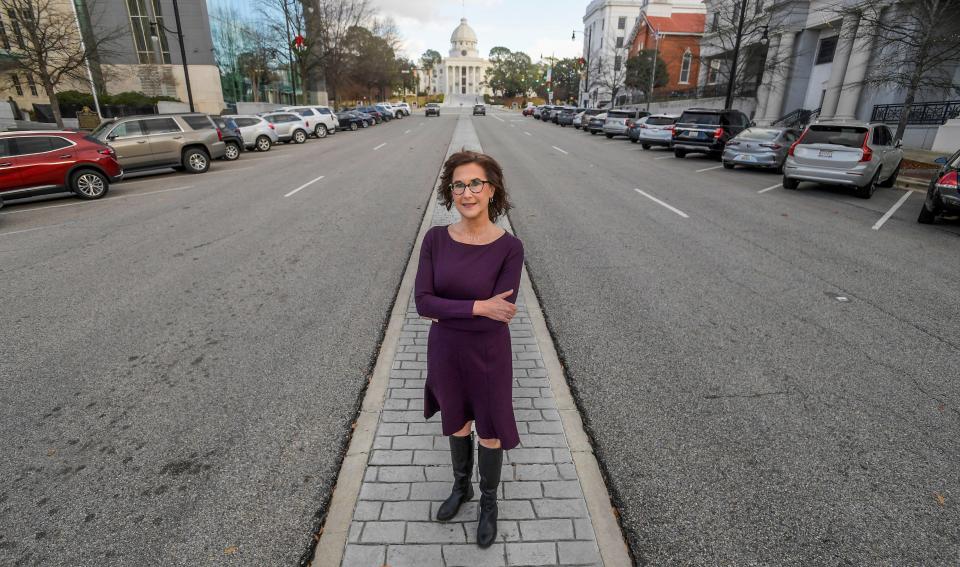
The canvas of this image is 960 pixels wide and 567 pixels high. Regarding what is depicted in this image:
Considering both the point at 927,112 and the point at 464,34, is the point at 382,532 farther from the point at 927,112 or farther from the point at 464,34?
the point at 464,34

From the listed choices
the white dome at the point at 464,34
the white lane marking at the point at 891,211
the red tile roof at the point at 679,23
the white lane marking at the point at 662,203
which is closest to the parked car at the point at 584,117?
the white lane marking at the point at 891,211

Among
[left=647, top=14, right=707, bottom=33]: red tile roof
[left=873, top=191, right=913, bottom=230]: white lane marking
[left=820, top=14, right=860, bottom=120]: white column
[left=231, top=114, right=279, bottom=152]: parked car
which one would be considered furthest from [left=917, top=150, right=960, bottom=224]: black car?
[left=647, top=14, right=707, bottom=33]: red tile roof

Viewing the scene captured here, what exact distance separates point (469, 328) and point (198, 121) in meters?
17.7

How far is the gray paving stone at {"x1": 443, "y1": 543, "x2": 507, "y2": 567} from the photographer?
242 centimetres

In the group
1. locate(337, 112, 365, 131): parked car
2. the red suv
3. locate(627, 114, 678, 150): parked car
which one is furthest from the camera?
locate(337, 112, 365, 131): parked car

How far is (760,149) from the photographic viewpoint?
16.0m

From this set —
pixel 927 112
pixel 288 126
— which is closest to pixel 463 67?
pixel 288 126

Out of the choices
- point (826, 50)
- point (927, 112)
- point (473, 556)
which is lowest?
point (473, 556)

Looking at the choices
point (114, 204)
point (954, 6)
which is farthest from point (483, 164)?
point (954, 6)

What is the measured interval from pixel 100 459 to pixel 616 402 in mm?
3450

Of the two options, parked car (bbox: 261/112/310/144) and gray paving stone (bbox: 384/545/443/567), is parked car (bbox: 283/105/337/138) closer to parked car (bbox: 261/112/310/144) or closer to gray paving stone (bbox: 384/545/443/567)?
parked car (bbox: 261/112/310/144)

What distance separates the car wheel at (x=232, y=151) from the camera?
64.7 feet

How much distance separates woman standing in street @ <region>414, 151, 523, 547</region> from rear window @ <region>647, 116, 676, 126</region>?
954 inches

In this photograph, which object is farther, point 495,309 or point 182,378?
point 182,378
